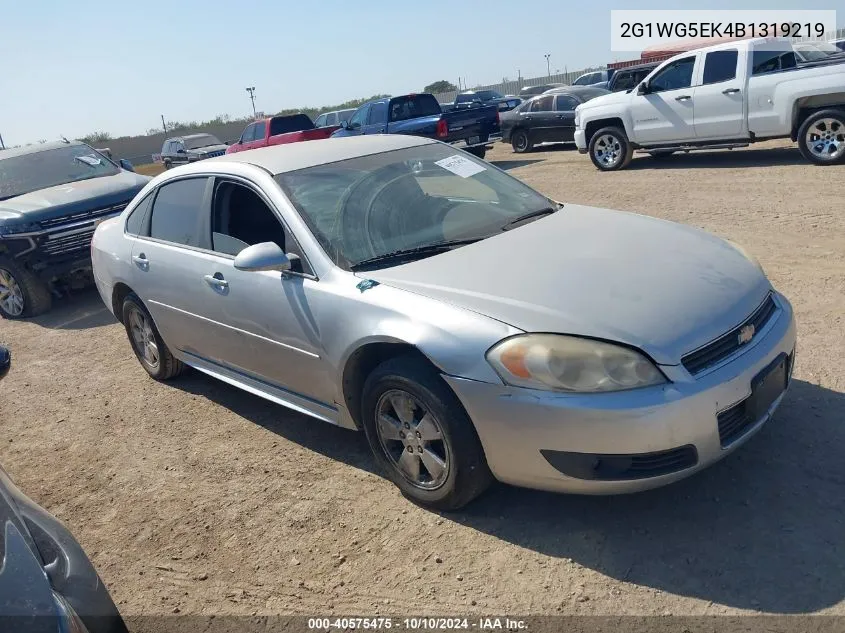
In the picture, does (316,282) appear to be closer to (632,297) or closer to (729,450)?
(632,297)

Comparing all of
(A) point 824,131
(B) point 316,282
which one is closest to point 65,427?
(B) point 316,282

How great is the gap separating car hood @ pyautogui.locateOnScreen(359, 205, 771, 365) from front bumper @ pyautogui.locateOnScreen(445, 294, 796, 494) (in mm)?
159

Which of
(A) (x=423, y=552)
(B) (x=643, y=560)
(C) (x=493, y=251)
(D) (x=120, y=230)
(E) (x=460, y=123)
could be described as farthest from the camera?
(E) (x=460, y=123)

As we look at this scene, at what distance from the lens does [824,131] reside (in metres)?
10.5

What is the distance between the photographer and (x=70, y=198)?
871 cm

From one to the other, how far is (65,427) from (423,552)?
3171 mm

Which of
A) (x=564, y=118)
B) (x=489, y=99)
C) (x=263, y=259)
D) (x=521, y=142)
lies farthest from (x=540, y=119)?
(x=263, y=259)

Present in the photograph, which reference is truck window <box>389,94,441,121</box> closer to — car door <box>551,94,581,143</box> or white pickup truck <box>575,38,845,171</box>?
car door <box>551,94,581,143</box>

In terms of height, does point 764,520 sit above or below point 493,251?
below

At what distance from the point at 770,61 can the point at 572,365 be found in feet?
33.2

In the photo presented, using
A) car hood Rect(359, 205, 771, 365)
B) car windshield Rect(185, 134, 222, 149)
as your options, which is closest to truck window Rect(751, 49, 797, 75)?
car hood Rect(359, 205, 771, 365)

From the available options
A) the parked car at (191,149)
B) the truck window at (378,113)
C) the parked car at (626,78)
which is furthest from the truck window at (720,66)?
the parked car at (191,149)

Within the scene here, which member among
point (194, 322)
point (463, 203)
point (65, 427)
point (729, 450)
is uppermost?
point (463, 203)

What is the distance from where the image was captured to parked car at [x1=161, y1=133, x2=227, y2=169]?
22.1 meters
